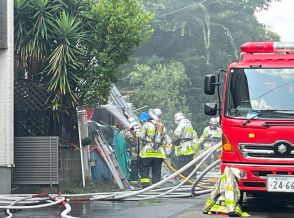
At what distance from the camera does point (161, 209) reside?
11672 millimetres

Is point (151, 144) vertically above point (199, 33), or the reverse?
point (199, 33)

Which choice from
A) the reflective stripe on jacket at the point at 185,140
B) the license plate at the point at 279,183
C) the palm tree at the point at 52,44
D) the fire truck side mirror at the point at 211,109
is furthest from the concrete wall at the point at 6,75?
the reflective stripe on jacket at the point at 185,140

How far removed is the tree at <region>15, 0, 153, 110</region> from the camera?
47.8ft

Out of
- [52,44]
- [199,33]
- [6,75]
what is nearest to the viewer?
[6,75]

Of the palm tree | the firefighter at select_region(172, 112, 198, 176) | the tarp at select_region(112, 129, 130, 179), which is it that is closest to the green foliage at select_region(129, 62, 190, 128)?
the firefighter at select_region(172, 112, 198, 176)

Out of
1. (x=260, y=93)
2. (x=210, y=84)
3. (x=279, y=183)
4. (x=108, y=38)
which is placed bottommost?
(x=279, y=183)

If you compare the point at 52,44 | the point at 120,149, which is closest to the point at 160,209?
the point at 52,44

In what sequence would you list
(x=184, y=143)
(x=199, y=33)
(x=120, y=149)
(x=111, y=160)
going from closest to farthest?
(x=111, y=160)
(x=120, y=149)
(x=184, y=143)
(x=199, y=33)

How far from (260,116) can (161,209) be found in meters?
2.33

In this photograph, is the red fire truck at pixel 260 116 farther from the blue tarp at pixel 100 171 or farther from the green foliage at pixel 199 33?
the green foliage at pixel 199 33

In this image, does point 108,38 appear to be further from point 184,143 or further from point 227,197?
point 227,197

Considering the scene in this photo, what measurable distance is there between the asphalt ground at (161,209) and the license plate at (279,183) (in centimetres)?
39

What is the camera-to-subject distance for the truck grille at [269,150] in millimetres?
10398

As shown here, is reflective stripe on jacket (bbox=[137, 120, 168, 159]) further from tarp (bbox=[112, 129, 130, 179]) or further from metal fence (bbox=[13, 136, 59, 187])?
metal fence (bbox=[13, 136, 59, 187])
